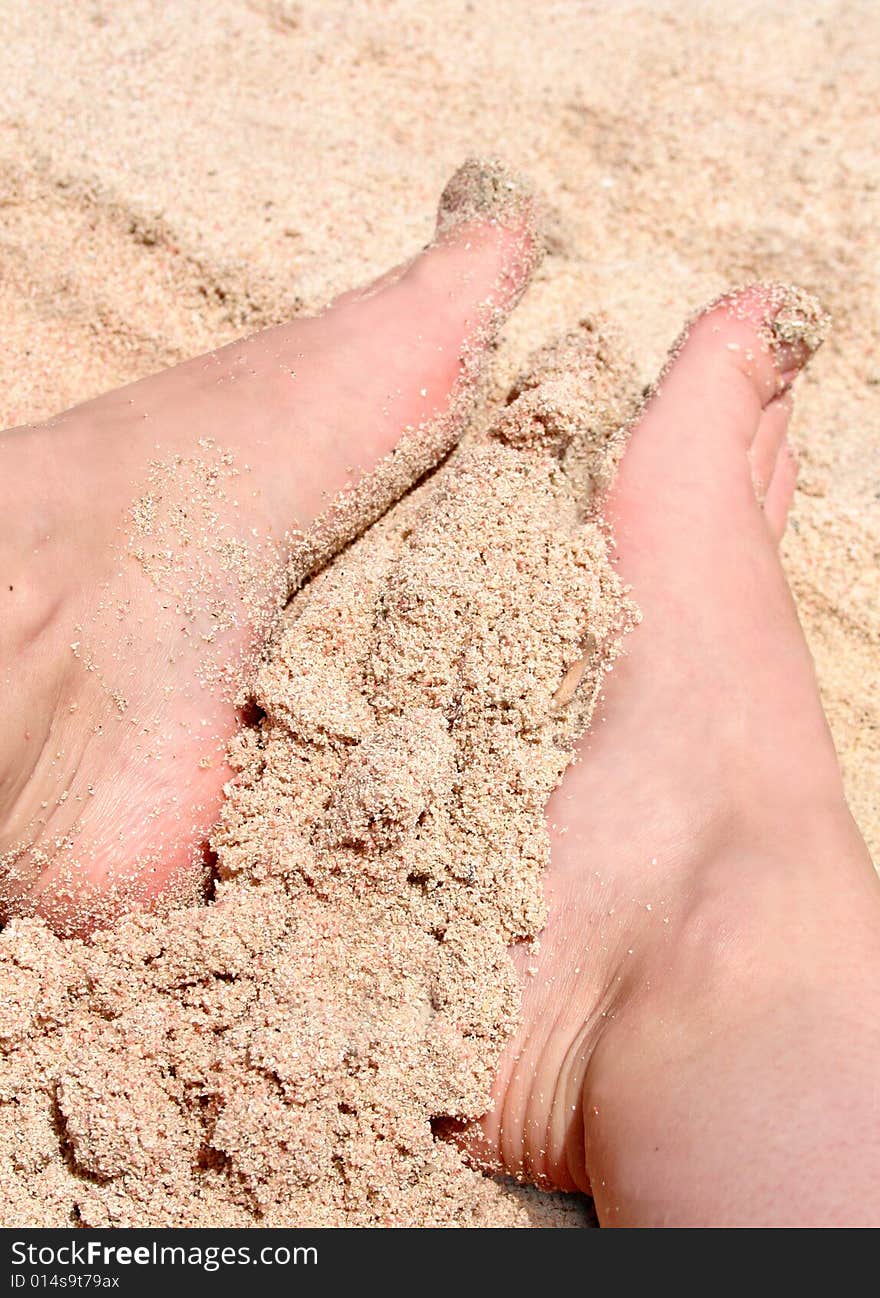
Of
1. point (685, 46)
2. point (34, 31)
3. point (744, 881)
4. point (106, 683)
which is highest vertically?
point (685, 46)

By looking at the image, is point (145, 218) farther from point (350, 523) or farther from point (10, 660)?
point (10, 660)

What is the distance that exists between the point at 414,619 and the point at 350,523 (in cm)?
24

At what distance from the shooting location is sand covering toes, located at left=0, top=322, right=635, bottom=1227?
111 centimetres

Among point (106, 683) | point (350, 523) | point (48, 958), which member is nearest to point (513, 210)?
point (350, 523)

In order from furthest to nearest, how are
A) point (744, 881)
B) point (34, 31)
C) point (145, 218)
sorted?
point (34, 31) → point (145, 218) → point (744, 881)

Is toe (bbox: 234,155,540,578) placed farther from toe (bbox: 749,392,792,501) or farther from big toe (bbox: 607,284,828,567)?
toe (bbox: 749,392,792,501)

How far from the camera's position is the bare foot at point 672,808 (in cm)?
114

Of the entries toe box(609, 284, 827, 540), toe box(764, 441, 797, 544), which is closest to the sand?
toe box(764, 441, 797, 544)

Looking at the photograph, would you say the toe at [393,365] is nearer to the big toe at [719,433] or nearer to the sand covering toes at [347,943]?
the sand covering toes at [347,943]

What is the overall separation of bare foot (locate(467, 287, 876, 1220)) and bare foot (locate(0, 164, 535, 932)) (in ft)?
1.19

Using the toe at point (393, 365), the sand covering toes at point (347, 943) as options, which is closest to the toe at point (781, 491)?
the sand covering toes at point (347, 943)

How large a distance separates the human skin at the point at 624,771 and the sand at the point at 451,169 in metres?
0.20

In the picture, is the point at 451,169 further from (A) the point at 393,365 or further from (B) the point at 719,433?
(B) the point at 719,433
